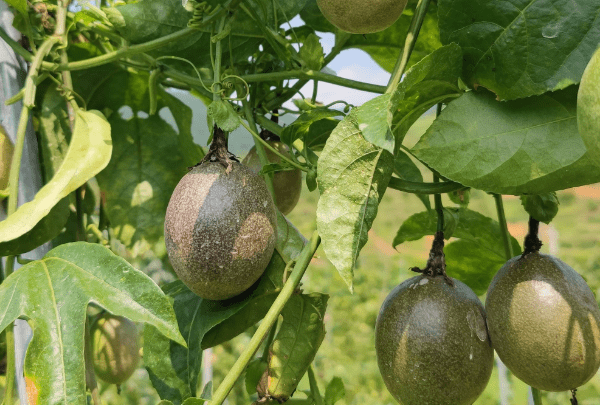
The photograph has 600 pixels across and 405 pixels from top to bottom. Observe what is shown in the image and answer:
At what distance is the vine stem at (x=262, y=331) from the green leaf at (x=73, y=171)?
10.7 inches

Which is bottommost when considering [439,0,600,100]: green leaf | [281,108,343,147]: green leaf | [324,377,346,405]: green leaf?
[324,377,346,405]: green leaf

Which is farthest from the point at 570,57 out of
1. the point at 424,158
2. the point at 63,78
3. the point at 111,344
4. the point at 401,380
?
the point at 111,344

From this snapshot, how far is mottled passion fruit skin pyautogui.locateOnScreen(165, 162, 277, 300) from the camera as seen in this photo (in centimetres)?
60

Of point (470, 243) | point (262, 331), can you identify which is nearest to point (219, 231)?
point (262, 331)

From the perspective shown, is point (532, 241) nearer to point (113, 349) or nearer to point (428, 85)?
point (428, 85)

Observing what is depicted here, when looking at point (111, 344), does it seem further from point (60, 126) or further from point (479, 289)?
point (479, 289)

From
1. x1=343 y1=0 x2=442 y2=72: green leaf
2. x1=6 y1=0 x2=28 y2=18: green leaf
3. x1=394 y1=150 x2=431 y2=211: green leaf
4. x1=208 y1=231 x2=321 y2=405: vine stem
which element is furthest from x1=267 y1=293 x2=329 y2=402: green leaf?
x1=6 y1=0 x2=28 y2=18: green leaf

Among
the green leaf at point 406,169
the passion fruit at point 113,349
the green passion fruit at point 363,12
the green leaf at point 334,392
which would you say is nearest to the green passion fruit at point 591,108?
the green passion fruit at point 363,12

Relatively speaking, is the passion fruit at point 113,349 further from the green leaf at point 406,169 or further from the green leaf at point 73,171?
the green leaf at point 406,169

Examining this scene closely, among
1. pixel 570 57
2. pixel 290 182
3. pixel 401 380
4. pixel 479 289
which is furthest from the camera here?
pixel 479 289

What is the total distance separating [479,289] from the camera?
3.14 feet

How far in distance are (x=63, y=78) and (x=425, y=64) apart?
52 centimetres

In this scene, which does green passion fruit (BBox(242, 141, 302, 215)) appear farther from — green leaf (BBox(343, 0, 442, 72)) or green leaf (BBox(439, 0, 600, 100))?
green leaf (BBox(439, 0, 600, 100))

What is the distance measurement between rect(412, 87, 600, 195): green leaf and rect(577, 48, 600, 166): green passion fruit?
179 millimetres
